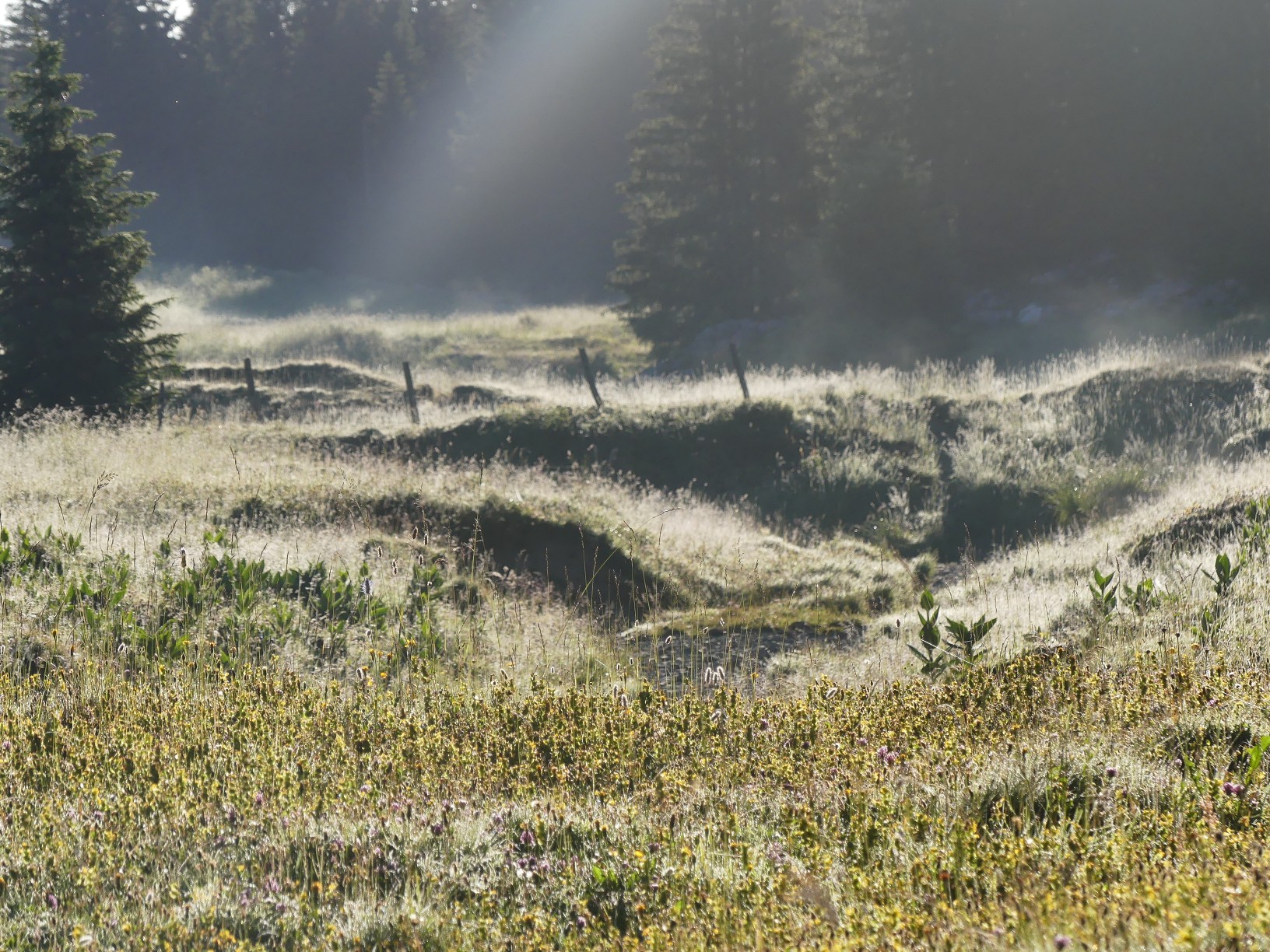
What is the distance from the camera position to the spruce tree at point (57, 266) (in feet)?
55.0

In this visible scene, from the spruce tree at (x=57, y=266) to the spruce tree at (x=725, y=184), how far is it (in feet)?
64.4

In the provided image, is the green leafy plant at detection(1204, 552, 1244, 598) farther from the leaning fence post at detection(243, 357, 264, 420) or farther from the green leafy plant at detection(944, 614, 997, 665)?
the leaning fence post at detection(243, 357, 264, 420)

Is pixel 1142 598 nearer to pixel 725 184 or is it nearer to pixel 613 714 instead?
pixel 613 714

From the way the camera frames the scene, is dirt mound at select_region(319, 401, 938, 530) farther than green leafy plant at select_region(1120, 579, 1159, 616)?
Yes

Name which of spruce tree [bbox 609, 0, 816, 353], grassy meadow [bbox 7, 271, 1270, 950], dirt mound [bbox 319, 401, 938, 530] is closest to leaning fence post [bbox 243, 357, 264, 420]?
dirt mound [bbox 319, 401, 938, 530]

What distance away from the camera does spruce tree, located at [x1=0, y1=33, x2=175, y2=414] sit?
1675cm

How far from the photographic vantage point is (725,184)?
34.9 m

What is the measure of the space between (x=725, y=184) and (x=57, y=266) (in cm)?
2303

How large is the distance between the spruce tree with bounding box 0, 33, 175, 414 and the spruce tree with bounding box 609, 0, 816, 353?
64.4ft

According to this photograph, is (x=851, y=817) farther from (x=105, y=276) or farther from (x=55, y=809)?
(x=105, y=276)

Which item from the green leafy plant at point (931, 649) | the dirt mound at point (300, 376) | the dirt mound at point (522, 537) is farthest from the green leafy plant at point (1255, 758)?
the dirt mound at point (300, 376)

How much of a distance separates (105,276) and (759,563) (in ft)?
41.3

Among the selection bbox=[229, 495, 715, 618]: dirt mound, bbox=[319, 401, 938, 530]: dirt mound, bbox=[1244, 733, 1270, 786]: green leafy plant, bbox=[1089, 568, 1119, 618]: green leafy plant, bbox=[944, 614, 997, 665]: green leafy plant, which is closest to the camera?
bbox=[1244, 733, 1270, 786]: green leafy plant

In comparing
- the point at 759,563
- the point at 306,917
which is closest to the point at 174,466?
the point at 759,563
